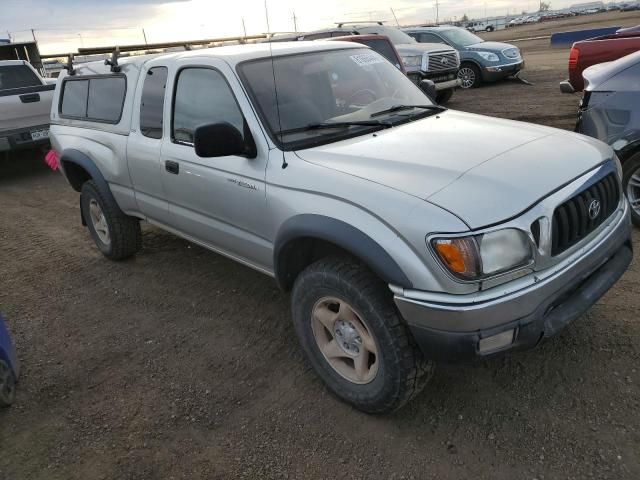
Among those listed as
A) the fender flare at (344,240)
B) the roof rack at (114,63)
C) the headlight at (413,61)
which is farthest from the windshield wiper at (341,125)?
the headlight at (413,61)

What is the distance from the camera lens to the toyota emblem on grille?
2.61m

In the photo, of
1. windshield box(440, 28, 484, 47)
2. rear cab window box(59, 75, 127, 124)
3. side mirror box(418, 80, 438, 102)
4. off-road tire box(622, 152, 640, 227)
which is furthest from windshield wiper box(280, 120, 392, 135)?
windshield box(440, 28, 484, 47)

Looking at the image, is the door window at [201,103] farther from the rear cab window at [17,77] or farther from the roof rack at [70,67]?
the rear cab window at [17,77]

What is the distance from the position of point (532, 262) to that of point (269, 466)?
5.17 feet

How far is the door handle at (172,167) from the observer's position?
3.66 m

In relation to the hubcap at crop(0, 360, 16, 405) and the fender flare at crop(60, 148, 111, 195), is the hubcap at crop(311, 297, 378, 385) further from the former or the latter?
the fender flare at crop(60, 148, 111, 195)

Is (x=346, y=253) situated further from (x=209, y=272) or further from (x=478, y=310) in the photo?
(x=209, y=272)

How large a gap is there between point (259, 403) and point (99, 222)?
305 centimetres

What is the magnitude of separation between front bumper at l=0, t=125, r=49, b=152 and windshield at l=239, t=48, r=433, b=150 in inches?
273

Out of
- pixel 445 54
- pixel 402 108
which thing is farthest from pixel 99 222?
pixel 445 54

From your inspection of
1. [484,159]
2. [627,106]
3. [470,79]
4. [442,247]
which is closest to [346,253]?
[442,247]

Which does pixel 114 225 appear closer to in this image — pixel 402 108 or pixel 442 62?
pixel 402 108

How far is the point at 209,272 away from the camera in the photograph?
4773 mm

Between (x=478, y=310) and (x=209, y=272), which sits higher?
(x=478, y=310)
